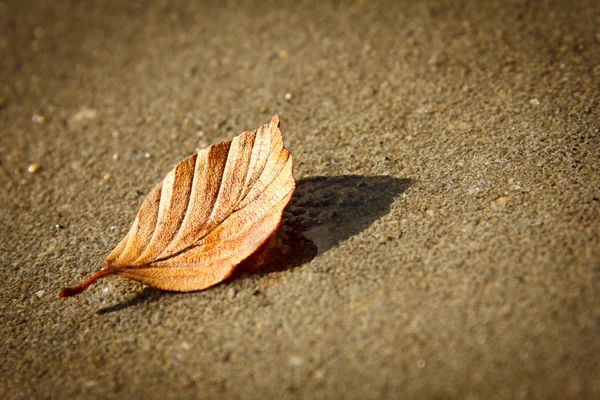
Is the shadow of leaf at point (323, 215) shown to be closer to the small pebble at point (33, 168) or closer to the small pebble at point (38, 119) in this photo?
the small pebble at point (33, 168)

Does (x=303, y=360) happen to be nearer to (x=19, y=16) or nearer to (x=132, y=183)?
(x=132, y=183)

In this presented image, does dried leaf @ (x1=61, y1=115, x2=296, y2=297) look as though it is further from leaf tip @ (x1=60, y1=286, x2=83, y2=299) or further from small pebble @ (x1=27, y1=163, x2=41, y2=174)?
small pebble @ (x1=27, y1=163, x2=41, y2=174)

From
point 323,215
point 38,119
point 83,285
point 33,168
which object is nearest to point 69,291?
point 83,285

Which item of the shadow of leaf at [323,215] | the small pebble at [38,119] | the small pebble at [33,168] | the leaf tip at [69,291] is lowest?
the shadow of leaf at [323,215]

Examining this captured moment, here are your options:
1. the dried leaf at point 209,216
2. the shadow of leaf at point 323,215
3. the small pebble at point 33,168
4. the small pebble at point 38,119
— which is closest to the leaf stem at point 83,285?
the dried leaf at point 209,216

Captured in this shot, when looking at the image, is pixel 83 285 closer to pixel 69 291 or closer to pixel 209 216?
pixel 69 291

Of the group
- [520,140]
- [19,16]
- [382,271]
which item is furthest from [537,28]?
[19,16]
